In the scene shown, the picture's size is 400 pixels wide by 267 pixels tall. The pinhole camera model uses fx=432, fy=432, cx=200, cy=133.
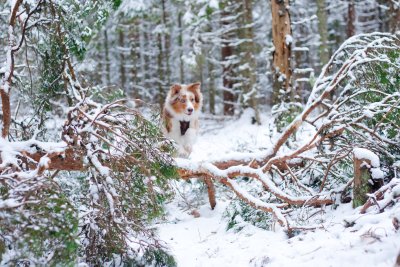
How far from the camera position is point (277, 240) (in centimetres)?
481

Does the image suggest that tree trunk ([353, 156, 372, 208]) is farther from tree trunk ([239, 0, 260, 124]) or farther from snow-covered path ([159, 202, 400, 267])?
tree trunk ([239, 0, 260, 124])

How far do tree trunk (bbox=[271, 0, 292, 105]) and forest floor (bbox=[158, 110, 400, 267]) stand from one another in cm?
271

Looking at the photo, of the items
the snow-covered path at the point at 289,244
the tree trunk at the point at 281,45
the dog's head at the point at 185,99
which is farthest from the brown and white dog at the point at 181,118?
the snow-covered path at the point at 289,244

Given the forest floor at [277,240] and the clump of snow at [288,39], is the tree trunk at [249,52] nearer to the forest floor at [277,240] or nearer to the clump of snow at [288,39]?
the clump of snow at [288,39]

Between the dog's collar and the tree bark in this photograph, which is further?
the dog's collar

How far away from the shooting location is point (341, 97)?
6551mm

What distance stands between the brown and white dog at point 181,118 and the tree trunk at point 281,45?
1.78 metres

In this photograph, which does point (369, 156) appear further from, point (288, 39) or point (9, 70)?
point (288, 39)

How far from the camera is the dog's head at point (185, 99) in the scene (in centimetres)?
853

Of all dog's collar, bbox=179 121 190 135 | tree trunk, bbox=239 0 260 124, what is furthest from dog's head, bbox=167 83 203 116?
tree trunk, bbox=239 0 260 124

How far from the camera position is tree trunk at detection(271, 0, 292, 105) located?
869 cm

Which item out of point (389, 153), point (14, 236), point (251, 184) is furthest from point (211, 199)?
point (14, 236)

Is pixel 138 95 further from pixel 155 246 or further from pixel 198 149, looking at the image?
pixel 155 246

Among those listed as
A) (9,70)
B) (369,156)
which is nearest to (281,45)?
(369,156)
